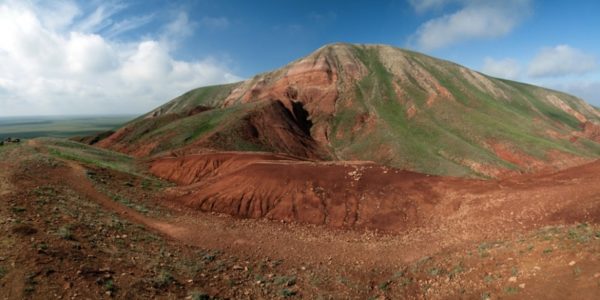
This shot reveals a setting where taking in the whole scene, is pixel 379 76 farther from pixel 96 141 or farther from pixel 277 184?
pixel 96 141

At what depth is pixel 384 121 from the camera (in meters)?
65.4

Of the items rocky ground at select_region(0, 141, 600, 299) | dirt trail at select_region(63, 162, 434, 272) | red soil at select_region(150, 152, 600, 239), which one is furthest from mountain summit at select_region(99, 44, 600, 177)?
rocky ground at select_region(0, 141, 600, 299)

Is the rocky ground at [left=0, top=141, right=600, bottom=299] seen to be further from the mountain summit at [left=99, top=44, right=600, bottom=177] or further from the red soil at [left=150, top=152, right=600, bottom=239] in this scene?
the mountain summit at [left=99, top=44, right=600, bottom=177]

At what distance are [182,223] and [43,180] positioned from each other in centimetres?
1020

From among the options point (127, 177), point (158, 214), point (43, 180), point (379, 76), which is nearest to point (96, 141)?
point (127, 177)

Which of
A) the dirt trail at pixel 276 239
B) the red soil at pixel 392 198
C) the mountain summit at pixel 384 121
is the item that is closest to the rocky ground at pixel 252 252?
the dirt trail at pixel 276 239

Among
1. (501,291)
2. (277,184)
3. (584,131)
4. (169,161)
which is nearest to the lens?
(501,291)

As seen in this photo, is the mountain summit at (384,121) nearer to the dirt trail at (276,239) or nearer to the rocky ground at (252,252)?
the dirt trail at (276,239)

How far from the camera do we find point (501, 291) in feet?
31.0

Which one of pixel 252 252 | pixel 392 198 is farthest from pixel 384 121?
pixel 252 252

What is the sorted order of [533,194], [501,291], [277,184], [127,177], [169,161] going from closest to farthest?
[501,291], [533,194], [277,184], [127,177], [169,161]

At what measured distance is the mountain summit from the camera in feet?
168

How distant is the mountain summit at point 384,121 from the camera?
168 feet

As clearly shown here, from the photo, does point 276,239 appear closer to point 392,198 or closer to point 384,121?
point 392,198
